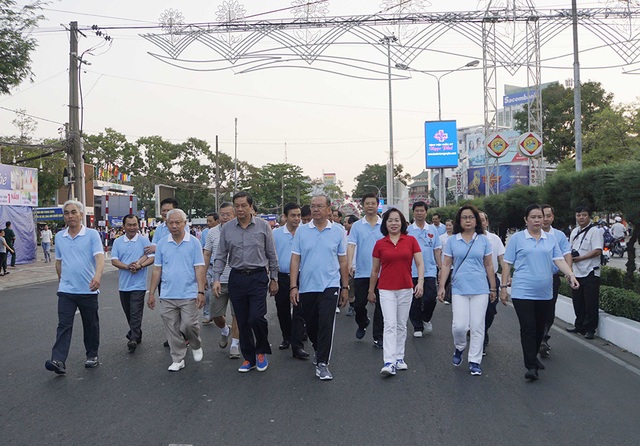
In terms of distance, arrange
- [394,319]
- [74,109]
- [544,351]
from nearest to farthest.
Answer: [394,319] → [544,351] → [74,109]

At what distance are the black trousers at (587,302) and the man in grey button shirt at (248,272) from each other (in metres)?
4.46

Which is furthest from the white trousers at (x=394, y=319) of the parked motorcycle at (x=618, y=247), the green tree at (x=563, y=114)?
the green tree at (x=563, y=114)

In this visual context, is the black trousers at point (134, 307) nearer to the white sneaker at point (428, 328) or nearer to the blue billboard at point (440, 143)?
the white sneaker at point (428, 328)

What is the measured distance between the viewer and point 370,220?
→ 8477 mm

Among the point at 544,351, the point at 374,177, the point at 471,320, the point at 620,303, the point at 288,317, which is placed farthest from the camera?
the point at 374,177

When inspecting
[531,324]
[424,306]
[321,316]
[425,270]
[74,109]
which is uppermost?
[74,109]

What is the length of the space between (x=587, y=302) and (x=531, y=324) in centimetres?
281

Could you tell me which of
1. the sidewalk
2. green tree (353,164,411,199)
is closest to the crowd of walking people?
the sidewalk

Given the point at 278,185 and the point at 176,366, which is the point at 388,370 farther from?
the point at 278,185

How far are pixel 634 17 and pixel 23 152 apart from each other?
4098 cm

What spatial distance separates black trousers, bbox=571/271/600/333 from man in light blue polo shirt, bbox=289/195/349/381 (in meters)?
3.77

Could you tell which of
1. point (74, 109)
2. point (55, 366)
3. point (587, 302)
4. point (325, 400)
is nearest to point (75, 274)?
point (55, 366)

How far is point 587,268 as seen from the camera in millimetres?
8695

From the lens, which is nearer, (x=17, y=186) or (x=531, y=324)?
(x=531, y=324)
